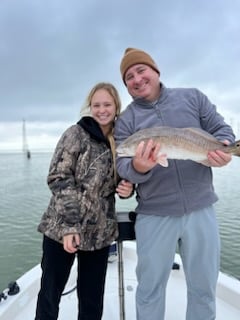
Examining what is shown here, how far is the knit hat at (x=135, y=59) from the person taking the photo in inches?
94.8

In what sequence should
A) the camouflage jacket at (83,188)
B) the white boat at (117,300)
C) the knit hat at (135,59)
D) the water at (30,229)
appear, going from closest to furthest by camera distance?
the camouflage jacket at (83,188)
the knit hat at (135,59)
the white boat at (117,300)
the water at (30,229)

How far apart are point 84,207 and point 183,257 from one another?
0.84 m

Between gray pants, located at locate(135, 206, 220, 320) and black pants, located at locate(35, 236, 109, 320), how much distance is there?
0.34 m

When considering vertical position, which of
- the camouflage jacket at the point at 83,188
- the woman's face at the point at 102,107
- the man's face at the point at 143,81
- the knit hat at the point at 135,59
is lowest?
the camouflage jacket at the point at 83,188

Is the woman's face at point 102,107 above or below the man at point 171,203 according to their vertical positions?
above

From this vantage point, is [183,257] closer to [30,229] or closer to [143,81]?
[143,81]

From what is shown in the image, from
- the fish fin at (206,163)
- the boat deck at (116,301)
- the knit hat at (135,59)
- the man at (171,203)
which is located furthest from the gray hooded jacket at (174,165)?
the boat deck at (116,301)

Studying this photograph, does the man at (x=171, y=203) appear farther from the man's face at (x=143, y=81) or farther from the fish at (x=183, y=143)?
the fish at (x=183, y=143)

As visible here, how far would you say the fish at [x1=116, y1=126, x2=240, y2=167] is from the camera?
2.11 meters

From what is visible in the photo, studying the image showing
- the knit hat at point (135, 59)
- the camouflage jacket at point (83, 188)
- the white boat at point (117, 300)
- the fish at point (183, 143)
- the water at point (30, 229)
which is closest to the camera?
the fish at point (183, 143)

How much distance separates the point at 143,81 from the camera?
95.0 inches

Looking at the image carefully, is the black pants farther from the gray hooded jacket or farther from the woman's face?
the woman's face

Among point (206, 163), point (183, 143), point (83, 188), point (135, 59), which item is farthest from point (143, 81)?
point (83, 188)

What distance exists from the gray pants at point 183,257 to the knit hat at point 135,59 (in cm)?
117
